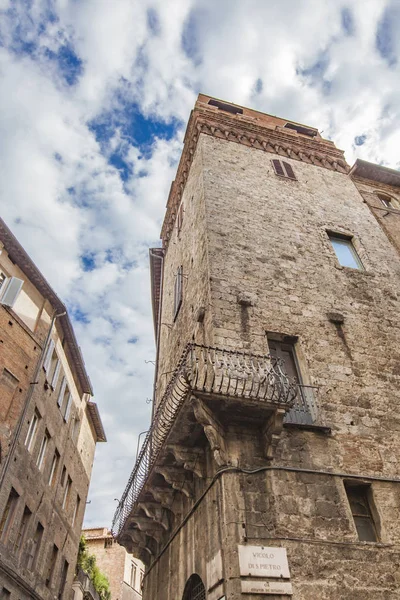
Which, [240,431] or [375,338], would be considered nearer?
[240,431]

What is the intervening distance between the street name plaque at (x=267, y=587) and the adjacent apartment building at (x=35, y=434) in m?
8.29

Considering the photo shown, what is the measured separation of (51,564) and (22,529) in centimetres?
365

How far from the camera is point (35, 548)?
13.8 meters

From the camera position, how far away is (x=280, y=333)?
9148 mm

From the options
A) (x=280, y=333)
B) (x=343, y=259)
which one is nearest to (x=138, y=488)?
(x=280, y=333)

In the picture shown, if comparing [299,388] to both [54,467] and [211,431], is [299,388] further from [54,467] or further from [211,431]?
[54,467]

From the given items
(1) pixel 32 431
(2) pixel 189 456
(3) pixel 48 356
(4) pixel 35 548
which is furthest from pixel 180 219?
(4) pixel 35 548

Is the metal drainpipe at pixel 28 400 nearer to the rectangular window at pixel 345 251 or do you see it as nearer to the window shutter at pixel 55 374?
the window shutter at pixel 55 374

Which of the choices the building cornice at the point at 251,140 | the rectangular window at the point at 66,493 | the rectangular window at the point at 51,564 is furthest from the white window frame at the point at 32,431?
the building cornice at the point at 251,140

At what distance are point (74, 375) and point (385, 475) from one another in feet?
46.8

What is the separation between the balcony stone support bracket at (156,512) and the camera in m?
9.05

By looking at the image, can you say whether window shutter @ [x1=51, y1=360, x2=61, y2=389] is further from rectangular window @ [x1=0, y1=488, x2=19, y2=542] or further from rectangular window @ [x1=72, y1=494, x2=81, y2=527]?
rectangular window @ [x1=72, y1=494, x2=81, y2=527]

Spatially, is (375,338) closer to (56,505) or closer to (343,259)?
(343,259)

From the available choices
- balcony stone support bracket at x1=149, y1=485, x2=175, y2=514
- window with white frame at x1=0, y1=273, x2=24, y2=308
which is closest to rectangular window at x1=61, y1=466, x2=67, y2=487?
window with white frame at x1=0, y1=273, x2=24, y2=308
